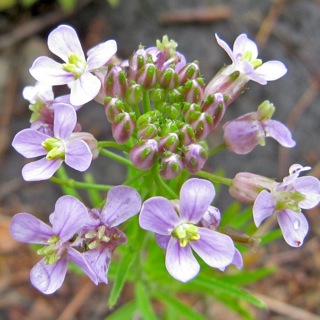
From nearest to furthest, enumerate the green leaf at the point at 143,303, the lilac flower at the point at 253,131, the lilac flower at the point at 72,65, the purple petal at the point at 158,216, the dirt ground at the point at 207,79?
1. the purple petal at the point at 158,216
2. the lilac flower at the point at 72,65
3. the lilac flower at the point at 253,131
4. the green leaf at the point at 143,303
5. the dirt ground at the point at 207,79

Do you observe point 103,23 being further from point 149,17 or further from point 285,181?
point 285,181

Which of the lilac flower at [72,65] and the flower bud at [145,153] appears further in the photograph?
the lilac flower at [72,65]

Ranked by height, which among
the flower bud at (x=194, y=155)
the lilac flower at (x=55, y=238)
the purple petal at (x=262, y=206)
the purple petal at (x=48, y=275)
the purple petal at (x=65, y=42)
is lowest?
the purple petal at (x=48, y=275)

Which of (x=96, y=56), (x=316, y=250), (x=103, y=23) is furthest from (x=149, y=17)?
(x=96, y=56)

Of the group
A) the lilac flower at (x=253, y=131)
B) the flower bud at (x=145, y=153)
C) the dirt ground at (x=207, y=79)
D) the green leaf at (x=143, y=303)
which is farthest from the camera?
the dirt ground at (x=207, y=79)

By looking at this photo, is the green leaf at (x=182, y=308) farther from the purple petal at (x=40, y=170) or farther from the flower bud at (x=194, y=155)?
the purple petal at (x=40, y=170)

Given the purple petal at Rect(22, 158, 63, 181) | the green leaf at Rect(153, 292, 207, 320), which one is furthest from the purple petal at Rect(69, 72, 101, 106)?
the green leaf at Rect(153, 292, 207, 320)

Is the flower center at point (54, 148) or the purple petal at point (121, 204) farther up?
the flower center at point (54, 148)

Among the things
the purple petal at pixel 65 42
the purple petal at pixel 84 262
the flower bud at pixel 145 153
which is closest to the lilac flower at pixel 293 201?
the flower bud at pixel 145 153
